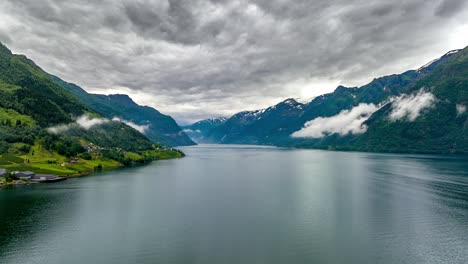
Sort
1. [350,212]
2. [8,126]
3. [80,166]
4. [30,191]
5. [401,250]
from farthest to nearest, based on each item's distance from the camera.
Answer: [8,126]
[80,166]
[30,191]
[350,212]
[401,250]

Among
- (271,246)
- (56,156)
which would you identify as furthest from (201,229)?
(56,156)

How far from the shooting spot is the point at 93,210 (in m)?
74.1

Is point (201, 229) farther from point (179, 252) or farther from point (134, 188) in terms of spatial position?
point (134, 188)

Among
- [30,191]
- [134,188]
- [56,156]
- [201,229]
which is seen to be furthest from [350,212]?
[56,156]

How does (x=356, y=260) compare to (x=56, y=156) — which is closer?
(x=356, y=260)

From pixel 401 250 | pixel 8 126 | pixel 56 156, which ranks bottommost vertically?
pixel 401 250

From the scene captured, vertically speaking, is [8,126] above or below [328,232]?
above

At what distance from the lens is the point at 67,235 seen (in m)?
54.6

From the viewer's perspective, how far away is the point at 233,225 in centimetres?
6162

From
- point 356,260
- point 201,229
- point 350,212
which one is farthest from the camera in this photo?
point 350,212

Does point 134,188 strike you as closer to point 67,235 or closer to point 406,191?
point 67,235

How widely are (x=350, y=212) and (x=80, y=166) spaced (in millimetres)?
141965

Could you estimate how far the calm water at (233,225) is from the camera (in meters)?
46.0

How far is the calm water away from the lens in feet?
151
